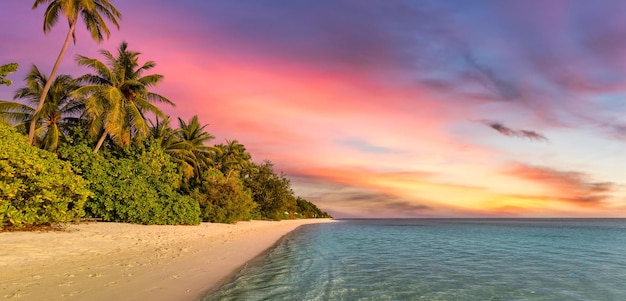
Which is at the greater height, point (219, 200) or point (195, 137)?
point (195, 137)

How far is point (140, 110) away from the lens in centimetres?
3167

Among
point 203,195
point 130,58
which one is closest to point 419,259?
point 203,195

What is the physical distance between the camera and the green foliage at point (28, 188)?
14820mm

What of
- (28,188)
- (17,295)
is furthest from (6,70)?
(17,295)

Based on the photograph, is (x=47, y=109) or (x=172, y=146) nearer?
(x=47, y=109)

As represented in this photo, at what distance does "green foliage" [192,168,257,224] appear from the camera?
125 feet

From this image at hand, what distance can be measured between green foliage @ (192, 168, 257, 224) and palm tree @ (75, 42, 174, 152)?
10.5m

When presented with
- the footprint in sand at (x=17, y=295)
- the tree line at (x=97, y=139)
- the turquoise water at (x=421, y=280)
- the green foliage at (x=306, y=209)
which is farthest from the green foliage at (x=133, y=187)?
the green foliage at (x=306, y=209)

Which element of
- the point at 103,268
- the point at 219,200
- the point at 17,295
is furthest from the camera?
the point at 219,200

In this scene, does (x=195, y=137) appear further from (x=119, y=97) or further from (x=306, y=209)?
(x=306, y=209)

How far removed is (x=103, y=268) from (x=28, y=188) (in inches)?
378

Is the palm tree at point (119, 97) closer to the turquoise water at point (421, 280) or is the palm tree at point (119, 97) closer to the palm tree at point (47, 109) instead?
the palm tree at point (47, 109)

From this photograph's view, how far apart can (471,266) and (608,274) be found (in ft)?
16.6

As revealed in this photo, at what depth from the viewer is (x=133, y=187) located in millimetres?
25672
